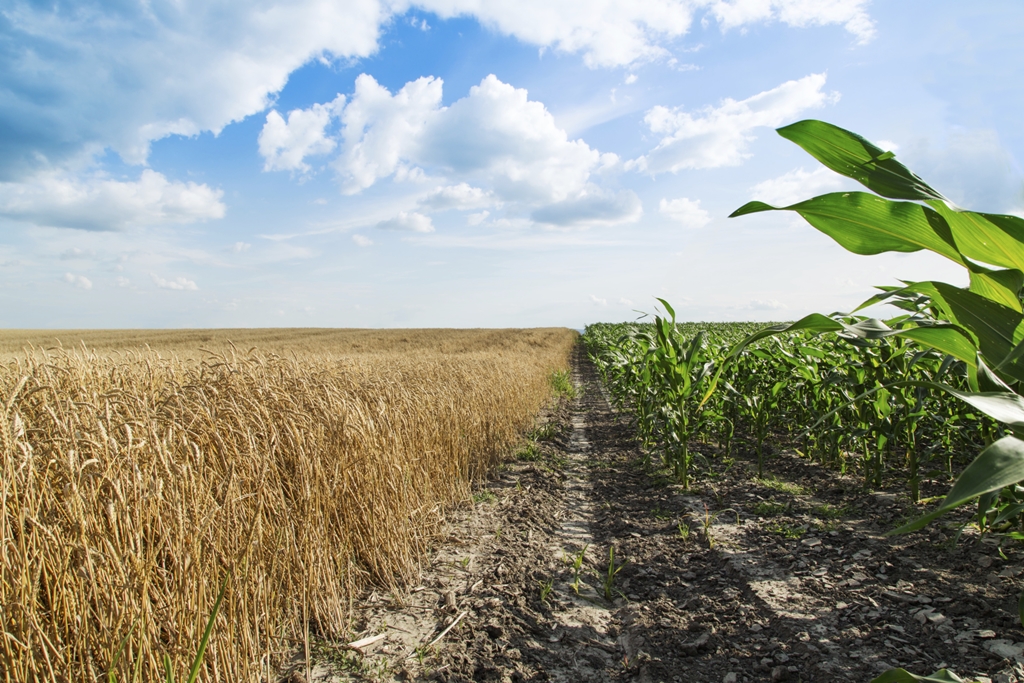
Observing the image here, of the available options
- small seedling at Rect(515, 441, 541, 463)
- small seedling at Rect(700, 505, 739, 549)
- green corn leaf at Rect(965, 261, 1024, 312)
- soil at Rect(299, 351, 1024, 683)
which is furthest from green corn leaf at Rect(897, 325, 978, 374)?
small seedling at Rect(515, 441, 541, 463)

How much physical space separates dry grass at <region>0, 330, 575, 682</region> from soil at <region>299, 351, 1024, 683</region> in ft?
0.98

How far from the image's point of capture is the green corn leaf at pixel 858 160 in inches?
47.9

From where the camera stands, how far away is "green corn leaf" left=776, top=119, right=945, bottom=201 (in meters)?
1.22

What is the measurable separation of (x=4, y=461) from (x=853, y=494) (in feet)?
17.4

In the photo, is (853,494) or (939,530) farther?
(853,494)

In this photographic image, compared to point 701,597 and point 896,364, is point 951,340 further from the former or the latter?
point 896,364

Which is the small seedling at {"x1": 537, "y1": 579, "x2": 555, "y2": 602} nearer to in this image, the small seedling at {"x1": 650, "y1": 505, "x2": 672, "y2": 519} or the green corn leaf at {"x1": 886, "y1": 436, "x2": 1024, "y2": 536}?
the small seedling at {"x1": 650, "y1": 505, "x2": 672, "y2": 519}

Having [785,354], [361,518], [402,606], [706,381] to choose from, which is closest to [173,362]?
[361,518]

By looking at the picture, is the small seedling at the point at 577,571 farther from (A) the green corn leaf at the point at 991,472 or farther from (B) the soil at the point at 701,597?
(A) the green corn leaf at the point at 991,472

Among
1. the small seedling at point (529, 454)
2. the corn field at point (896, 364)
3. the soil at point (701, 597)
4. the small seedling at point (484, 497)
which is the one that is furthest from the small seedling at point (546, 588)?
the small seedling at point (529, 454)

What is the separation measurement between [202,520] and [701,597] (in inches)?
100.0

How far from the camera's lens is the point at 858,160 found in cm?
124

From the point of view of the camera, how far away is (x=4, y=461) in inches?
75.4

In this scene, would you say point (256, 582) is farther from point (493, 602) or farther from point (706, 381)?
point (706, 381)
